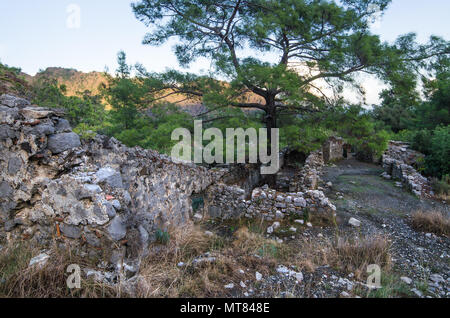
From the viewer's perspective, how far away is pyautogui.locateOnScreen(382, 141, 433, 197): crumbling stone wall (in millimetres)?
7812

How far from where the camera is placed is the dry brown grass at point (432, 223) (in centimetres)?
467

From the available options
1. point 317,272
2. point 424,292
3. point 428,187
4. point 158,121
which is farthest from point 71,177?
point 428,187

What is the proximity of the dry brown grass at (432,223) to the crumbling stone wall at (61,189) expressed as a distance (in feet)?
17.7

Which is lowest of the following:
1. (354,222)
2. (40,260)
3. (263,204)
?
(354,222)

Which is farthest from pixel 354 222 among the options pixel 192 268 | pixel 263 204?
pixel 192 268

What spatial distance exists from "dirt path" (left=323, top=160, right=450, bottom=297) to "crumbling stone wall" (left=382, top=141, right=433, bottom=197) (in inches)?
14.8

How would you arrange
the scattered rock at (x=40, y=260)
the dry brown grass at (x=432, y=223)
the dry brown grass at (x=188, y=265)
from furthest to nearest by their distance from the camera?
1. the dry brown grass at (x=432, y=223)
2. the scattered rock at (x=40, y=260)
3. the dry brown grass at (x=188, y=265)

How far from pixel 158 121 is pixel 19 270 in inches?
248

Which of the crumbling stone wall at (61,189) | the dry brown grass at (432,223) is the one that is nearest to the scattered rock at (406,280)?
the dry brown grass at (432,223)

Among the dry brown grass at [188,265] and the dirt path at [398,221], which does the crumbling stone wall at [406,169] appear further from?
the dry brown grass at [188,265]
